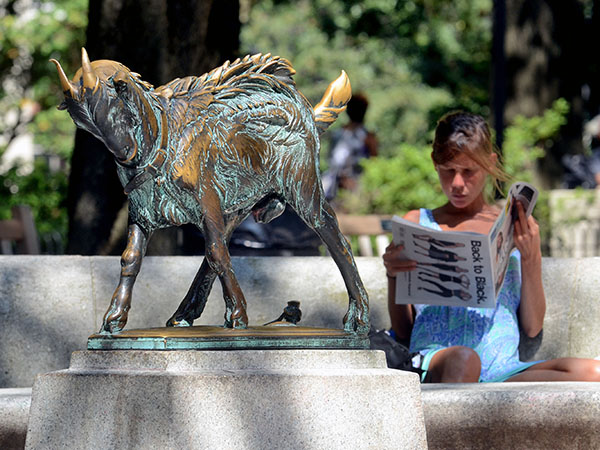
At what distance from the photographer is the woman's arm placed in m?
4.82

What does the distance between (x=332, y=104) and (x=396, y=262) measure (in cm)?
118

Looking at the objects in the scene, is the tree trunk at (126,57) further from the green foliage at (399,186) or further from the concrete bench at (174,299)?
the green foliage at (399,186)

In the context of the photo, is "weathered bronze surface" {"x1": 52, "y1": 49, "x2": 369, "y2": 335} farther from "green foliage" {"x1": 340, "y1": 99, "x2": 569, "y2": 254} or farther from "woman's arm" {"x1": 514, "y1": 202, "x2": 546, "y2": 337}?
"green foliage" {"x1": 340, "y1": 99, "x2": 569, "y2": 254}

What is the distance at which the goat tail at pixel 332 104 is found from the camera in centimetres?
374

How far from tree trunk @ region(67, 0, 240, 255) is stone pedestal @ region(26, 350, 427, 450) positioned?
3053 millimetres

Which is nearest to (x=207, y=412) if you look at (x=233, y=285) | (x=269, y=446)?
(x=269, y=446)

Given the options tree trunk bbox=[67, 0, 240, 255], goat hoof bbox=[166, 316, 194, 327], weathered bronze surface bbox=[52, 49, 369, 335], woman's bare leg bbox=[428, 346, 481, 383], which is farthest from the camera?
tree trunk bbox=[67, 0, 240, 255]

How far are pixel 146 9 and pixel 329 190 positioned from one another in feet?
22.4

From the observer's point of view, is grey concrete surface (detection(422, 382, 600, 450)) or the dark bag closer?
grey concrete surface (detection(422, 382, 600, 450))

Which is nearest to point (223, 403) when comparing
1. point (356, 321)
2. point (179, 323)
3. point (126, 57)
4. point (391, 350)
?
point (179, 323)

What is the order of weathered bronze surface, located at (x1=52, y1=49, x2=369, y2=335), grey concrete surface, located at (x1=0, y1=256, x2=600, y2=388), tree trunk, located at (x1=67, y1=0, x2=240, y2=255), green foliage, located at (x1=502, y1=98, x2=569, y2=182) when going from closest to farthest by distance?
weathered bronze surface, located at (x1=52, y1=49, x2=369, y2=335), grey concrete surface, located at (x1=0, y1=256, x2=600, y2=388), tree trunk, located at (x1=67, y1=0, x2=240, y2=255), green foliage, located at (x1=502, y1=98, x2=569, y2=182)

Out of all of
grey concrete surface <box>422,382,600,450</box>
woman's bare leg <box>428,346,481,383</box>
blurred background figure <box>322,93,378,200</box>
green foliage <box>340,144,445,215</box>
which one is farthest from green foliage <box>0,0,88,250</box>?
grey concrete surface <box>422,382,600,450</box>

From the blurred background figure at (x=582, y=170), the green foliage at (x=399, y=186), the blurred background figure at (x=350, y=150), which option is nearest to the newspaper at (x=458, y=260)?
the green foliage at (x=399, y=186)

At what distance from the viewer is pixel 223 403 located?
3057 mm
